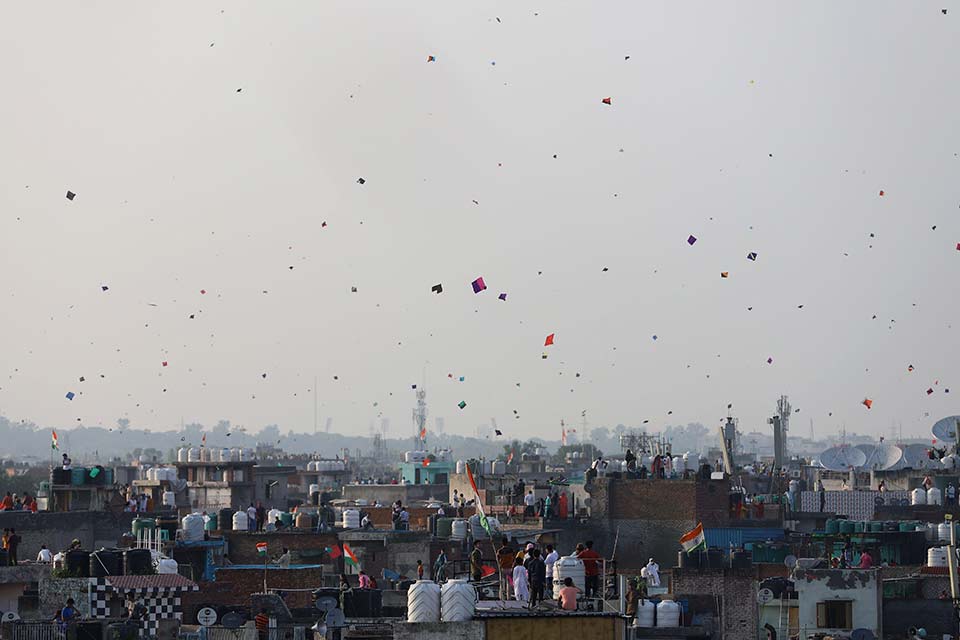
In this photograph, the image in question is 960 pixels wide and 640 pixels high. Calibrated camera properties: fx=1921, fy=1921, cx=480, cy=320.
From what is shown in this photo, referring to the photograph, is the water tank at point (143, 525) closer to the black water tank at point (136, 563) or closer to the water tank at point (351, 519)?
the water tank at point (351, 519)

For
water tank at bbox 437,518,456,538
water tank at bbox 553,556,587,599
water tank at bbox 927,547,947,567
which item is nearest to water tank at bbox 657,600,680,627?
water tank at bbox 553,556,587,599

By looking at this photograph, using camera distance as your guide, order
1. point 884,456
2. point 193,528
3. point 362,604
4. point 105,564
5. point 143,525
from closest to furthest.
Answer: point 362,604 → point 105,564 → point 193,528 → point 143,525 → point 884,456

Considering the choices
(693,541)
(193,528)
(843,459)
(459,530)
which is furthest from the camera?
(843,459)

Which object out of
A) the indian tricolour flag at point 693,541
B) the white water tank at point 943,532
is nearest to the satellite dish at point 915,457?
A: the white water tank at point 943,532

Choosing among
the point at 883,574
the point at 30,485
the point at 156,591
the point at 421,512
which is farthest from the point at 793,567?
the point at 30,485

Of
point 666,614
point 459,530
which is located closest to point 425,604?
point 666,614

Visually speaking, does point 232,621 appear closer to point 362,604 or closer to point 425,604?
point 362,604

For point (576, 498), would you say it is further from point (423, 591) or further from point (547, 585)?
point (423, 591)
